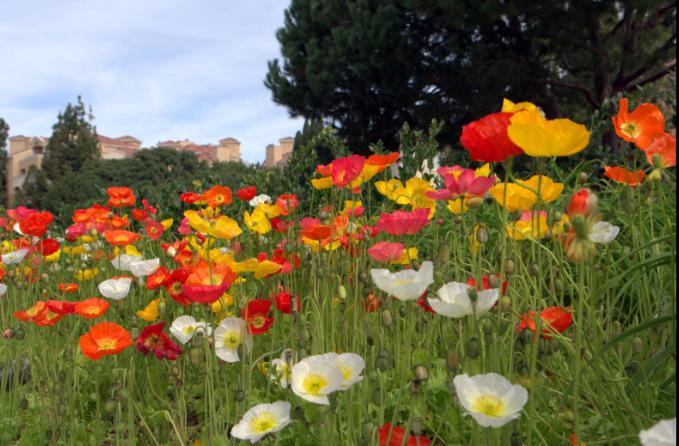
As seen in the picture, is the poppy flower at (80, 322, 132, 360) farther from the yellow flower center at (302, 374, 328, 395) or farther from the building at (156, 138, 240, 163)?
the building at (156, 138, 240, 163)

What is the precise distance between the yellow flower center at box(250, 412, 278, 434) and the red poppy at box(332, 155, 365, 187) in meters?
0.75

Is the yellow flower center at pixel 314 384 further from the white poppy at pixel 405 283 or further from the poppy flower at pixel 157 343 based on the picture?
the poppy flower at pixel 157 343

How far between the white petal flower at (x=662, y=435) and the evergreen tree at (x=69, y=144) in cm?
2798

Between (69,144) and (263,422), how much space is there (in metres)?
28.8

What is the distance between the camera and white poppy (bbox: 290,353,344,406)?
101 cm

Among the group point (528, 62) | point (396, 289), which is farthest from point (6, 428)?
point (528, 62)

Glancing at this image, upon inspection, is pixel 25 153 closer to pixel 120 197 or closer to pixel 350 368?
pixel 120 197

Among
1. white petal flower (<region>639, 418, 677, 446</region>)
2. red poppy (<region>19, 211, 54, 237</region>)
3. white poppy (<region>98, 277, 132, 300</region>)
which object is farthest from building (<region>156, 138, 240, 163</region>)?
white petal flower (<region>639, 418, 677, 446</region>)

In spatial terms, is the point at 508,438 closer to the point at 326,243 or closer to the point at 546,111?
the point at 326,243

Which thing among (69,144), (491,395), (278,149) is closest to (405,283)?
(491,395)

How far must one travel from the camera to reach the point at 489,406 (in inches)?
35.7

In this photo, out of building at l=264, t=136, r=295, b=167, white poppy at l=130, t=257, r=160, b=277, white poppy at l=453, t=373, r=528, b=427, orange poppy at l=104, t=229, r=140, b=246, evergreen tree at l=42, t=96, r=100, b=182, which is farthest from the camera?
building at l=264, t=136, r=295, b=167

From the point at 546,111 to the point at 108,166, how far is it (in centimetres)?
860

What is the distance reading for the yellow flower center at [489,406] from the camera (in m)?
0.90
